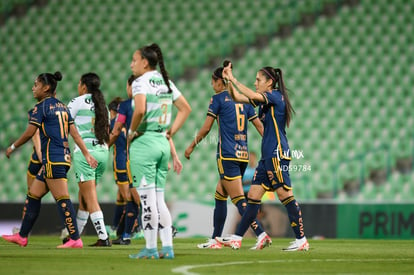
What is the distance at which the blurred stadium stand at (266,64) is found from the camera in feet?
56.3

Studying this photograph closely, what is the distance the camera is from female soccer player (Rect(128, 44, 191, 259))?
7.36m

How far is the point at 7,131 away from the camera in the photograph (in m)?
18.2

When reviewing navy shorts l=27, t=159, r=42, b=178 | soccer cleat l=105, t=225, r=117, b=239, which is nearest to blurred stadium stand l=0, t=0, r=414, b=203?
soccer cleat l=105, t=225, r=117, b=239

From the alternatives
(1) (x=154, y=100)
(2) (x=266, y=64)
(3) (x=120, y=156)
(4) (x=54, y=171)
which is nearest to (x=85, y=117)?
(4) (x=54, y=171)

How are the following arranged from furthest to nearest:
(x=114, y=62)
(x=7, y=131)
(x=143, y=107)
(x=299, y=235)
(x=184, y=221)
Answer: (x=114, y=62) → (x=7, y=131) → (x=184, y=221) → (x=299, y=235) → (x=143, y=107)

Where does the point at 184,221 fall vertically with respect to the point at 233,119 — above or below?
below

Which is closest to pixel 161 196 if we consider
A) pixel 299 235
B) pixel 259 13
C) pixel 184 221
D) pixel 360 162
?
pixel 299 235

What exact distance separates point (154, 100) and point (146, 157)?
1.76 ft

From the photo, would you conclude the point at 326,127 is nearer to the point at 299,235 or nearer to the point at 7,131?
the point at 7,131

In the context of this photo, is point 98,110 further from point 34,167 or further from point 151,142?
point 151,142

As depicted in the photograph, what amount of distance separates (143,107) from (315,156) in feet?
34.2

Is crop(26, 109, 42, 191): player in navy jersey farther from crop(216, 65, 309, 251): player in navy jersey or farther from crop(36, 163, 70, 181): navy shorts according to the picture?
crop(216, 65, 309, 251): player in navy jersey

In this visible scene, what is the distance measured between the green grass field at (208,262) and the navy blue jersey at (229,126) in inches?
45.8

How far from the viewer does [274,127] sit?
374 inches
